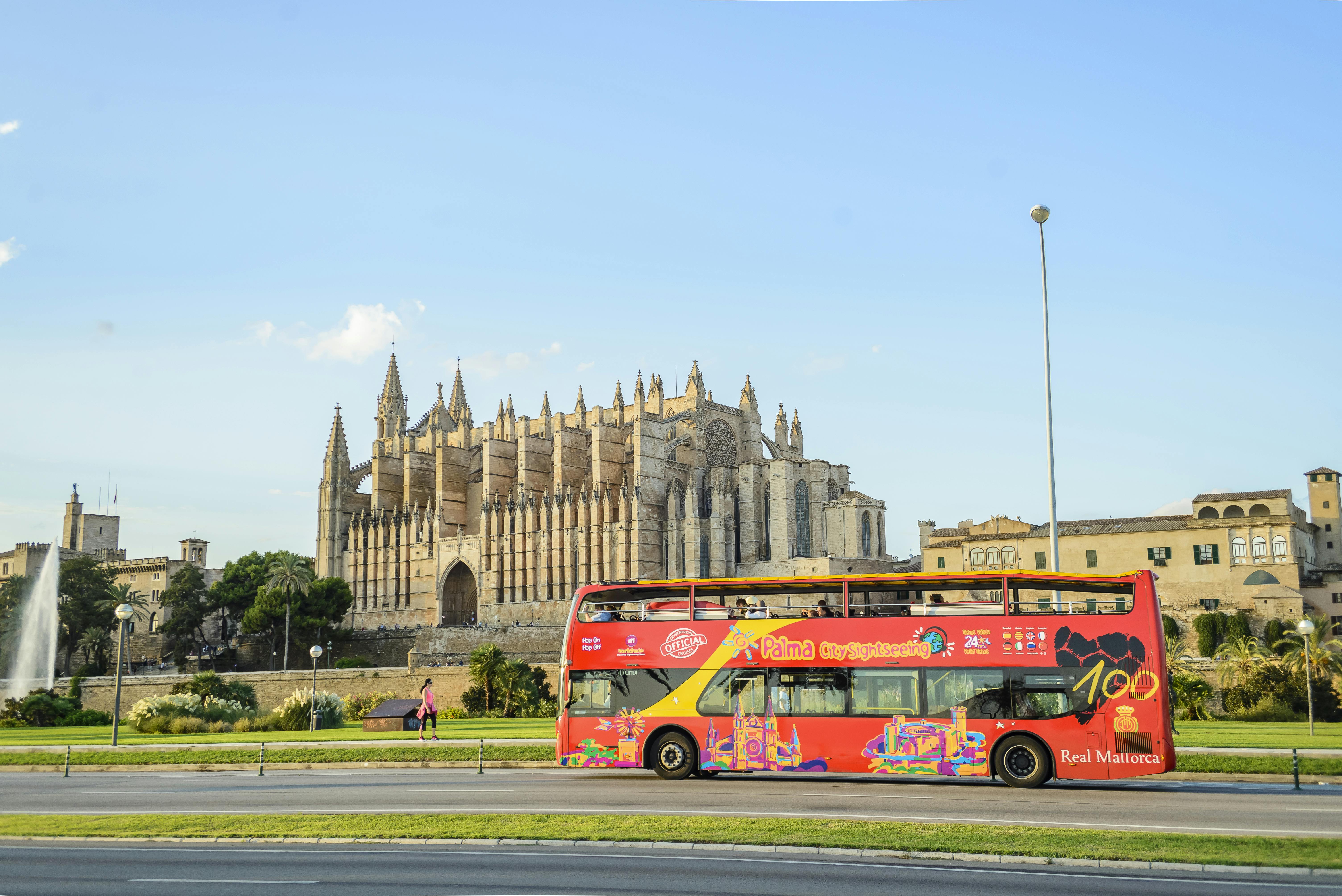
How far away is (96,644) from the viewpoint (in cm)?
7256

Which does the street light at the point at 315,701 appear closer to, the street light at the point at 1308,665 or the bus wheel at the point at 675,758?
the bus wheel at the point at 675,758

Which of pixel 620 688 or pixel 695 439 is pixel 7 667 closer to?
pixel 695 439

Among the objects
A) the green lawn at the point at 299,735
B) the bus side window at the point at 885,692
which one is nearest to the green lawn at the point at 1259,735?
the bus side window at the point at 885,692

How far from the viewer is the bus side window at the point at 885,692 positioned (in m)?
17.8

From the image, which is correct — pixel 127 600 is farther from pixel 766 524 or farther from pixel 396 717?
pixel 396 717

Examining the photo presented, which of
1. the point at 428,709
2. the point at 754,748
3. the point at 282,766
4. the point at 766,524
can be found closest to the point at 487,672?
the point at 428,709

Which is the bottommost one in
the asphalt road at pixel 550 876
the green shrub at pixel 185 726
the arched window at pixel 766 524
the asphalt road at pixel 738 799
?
the green shrub at pixel 185 726

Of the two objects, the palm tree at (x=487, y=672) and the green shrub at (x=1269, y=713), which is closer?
the green shrub at (x=1269, y=713)

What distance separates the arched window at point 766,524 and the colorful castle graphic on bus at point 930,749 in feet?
182

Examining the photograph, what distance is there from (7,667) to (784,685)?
65877mm

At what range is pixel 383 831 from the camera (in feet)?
43.0

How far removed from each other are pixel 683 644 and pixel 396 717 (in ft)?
55.1

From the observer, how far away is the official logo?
18.8 metres

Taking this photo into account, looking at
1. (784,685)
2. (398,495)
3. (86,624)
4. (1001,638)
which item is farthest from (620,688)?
(398,495)
